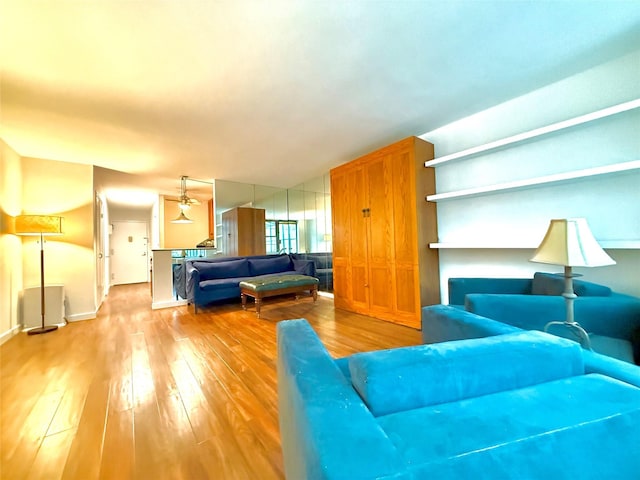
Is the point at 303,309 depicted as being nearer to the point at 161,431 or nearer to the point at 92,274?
the point at 161,431

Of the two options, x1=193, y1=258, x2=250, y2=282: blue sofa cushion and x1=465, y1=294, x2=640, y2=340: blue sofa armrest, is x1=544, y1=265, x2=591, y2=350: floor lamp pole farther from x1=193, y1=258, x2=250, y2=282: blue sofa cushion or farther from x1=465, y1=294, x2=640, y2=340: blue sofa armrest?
x1=193, y1=258, x2=250, y2=282: blue sofa cushion

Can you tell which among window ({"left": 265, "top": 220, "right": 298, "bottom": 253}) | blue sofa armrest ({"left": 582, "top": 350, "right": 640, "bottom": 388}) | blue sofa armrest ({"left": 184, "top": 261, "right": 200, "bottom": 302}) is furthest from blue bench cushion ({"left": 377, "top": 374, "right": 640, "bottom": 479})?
window ({"left": 265, "top": 220, "right": 298, "bottom": 253})

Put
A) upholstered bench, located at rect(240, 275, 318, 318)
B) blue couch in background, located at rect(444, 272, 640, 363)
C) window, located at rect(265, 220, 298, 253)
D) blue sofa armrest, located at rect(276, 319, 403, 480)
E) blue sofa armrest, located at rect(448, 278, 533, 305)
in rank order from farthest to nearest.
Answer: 1. window, located at rect(265, 220, 298, 253)
2. upholstered bench, located at rect(240, 275, 318, 318)
3. blue sofa armrest, located at rect(448, 278, 533, 305)
4. blue couch in background, located at rect(444, 272, 640, 363)
5. blue sofa armrest, located at rect(276, 319, 403, 480)

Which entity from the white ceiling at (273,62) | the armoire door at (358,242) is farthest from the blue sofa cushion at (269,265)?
the white ceiling at (273,62)

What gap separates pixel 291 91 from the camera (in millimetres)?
2230

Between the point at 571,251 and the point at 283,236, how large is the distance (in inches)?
210

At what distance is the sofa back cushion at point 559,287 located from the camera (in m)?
1.74

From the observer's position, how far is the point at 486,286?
227 cm

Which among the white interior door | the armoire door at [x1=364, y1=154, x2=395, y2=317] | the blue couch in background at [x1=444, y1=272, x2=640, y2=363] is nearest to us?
the blue couch in background at [x1=444, y1=272, x2=640, y2=363]

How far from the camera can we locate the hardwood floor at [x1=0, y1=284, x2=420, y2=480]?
123 centimetres

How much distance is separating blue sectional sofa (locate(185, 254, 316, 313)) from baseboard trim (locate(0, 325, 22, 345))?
74.9 inches

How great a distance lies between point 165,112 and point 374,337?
323cm

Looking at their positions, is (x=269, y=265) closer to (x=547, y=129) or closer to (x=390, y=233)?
(x=390, y=233)

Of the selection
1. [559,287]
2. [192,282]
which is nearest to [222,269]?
[192,282]
